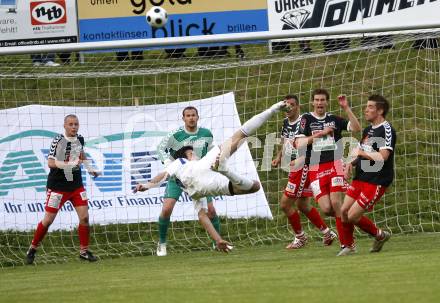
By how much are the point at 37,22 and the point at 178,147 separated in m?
5.08

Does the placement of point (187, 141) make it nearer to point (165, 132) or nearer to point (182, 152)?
point (182, 152)

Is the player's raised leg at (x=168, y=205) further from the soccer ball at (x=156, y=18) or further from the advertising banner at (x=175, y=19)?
the advertising banner at (x=175, y=19)

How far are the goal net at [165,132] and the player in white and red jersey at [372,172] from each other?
3.20m

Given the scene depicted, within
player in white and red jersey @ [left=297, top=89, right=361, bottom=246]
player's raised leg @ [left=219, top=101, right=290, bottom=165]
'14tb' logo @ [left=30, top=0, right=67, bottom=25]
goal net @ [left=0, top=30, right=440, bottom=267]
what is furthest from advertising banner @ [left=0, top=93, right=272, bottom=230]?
player's raised leg @ [left=219, top=101, right=290, bottom=165]

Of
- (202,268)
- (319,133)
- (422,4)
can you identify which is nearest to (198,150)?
(319,133)

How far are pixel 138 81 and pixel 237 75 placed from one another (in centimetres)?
202

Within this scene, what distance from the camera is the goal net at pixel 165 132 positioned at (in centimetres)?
1608

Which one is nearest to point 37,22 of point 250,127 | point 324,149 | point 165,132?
point 165,132

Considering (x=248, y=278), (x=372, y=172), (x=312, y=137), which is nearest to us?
(x=248, y=278)

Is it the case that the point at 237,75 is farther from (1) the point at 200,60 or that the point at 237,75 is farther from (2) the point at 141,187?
(2) the point at 141,187

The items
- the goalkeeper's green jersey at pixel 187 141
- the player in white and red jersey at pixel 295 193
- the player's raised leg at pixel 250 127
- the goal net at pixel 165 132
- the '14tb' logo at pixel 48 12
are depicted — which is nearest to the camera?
the player's raised leg at pixel 250 127

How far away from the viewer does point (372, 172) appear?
12.3 m

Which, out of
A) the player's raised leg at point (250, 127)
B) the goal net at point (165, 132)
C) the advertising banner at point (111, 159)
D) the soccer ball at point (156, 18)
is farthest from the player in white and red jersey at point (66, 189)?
the player's raised leg at point (250, 127)

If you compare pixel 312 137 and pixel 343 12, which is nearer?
pixel 312 137
